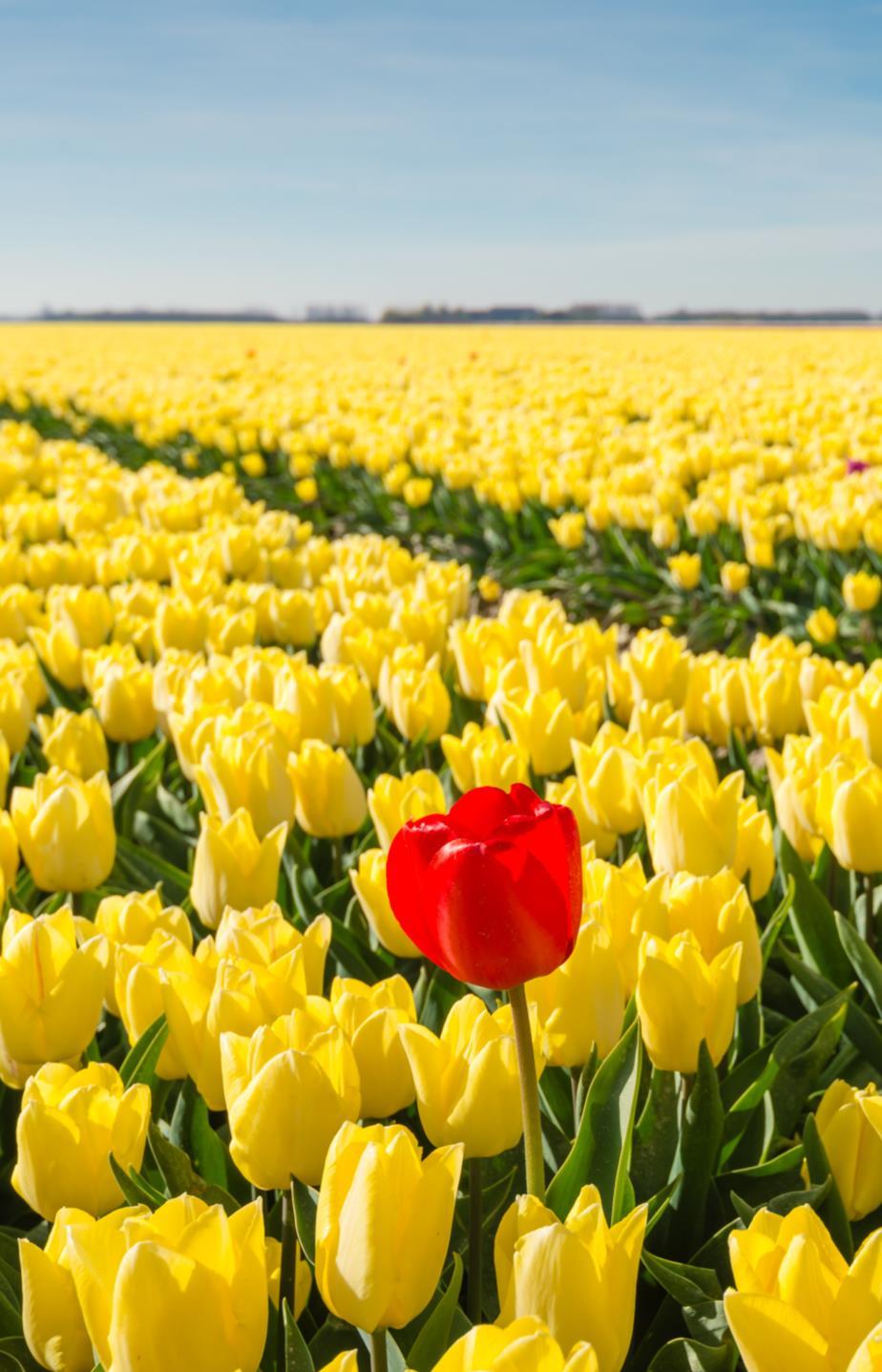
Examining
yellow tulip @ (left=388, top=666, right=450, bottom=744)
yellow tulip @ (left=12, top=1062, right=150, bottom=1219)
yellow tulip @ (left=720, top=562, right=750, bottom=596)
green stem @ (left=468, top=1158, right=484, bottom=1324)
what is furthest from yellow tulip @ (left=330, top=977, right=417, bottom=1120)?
yellow tulip @ (left=720, top=562, right=750, bottom=596)

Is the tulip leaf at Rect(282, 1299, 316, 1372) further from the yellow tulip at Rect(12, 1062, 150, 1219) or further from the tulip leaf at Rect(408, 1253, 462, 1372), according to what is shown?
the yellow tulip at Rect(12, 1062, 150, 1219)

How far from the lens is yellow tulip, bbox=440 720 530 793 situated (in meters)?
2.27

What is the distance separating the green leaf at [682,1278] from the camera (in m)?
1.30

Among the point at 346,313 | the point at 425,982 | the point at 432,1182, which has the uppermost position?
the point at 346,313

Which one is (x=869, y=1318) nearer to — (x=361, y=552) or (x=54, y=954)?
(x=54, y=954)

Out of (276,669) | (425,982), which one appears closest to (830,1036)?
(425,982)

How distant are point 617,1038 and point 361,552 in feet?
10.6

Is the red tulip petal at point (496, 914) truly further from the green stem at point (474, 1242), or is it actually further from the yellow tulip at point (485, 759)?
the yellow tulip at point (485, 759)

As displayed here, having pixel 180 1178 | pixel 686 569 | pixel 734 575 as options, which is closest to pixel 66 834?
pixel 180 1178

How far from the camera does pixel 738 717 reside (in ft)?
9.37

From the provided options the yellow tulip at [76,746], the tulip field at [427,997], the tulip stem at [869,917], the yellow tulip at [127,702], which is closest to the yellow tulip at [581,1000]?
the tulip field at [427,997]

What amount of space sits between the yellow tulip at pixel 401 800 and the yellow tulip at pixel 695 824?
0.36 m

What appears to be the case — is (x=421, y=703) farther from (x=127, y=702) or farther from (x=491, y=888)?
(x=491, y=888)

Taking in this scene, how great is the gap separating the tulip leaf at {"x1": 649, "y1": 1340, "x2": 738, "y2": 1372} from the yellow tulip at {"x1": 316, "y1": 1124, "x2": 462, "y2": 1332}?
35 cm
